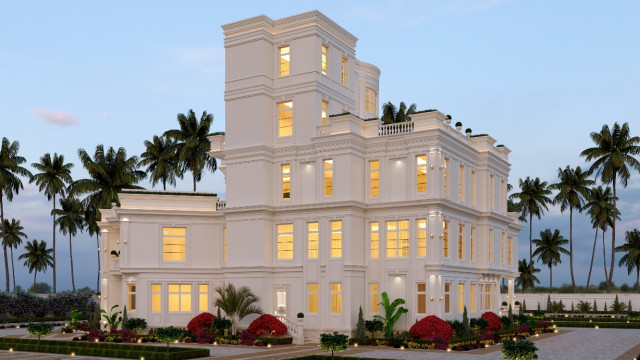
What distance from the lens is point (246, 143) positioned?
41.7 m

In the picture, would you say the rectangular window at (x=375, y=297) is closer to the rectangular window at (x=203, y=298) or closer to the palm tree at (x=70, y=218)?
the rectangular window at (x=203, y=298)

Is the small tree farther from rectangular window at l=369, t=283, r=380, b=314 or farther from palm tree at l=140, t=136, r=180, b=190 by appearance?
palm tree at l=140, t=136, r=180, b=190

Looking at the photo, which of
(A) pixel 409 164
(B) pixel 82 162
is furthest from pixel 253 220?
(B) pixel 82 162

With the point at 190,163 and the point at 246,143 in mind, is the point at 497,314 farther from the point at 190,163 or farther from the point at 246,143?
the point at 190,163

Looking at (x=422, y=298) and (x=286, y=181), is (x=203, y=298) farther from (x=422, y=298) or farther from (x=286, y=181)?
(x=422, y=298)

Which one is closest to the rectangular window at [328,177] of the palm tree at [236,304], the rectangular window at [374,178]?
the rectangular window at [374,178]

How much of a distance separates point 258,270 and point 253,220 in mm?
2966

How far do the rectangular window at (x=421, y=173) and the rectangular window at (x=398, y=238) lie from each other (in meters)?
2.05

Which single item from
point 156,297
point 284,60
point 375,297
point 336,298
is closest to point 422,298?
point 375,297

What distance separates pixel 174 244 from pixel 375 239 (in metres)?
12.7

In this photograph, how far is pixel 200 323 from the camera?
39.8 meters

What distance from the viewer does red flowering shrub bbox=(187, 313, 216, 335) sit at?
39634 millimetres

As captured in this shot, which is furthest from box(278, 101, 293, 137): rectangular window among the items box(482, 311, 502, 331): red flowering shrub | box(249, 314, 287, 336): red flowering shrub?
box(482, 311, 502, 331): red flowering shrub

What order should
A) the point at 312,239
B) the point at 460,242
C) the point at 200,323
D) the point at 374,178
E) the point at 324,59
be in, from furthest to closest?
the point at 324,59, the point at 460,242, the point at 200,323, the point at 374,178, the point at 312,239
